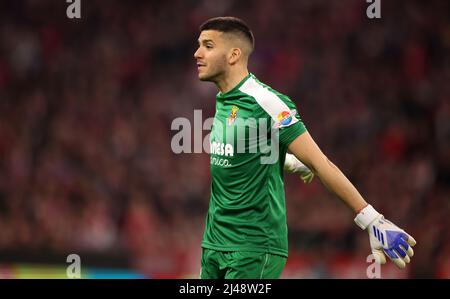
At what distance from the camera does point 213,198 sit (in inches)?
224

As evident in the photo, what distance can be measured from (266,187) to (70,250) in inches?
245

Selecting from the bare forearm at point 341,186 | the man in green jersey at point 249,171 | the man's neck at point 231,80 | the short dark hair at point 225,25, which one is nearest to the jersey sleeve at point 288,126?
the man in green jersey at point 249,171

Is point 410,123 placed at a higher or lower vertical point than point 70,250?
higher

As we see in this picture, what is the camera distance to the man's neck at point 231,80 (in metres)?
5.74

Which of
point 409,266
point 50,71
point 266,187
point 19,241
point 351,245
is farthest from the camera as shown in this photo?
point 50,71

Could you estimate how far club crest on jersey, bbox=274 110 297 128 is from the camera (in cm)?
539

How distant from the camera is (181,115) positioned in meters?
13.1

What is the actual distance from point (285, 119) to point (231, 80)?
1.72ft

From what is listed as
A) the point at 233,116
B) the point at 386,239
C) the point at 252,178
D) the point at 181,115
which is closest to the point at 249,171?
→ the point at 252,178

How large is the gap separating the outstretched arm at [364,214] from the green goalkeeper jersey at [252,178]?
18 cm

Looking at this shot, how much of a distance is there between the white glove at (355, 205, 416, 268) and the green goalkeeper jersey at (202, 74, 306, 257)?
0.57m

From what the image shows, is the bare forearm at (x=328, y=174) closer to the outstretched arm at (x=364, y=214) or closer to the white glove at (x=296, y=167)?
the outstretched arm at (x=364, y=214)

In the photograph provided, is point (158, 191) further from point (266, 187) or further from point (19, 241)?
point (266, 187)

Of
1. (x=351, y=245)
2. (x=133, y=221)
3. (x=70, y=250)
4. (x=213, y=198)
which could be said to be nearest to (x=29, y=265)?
(x=70, y=250)
